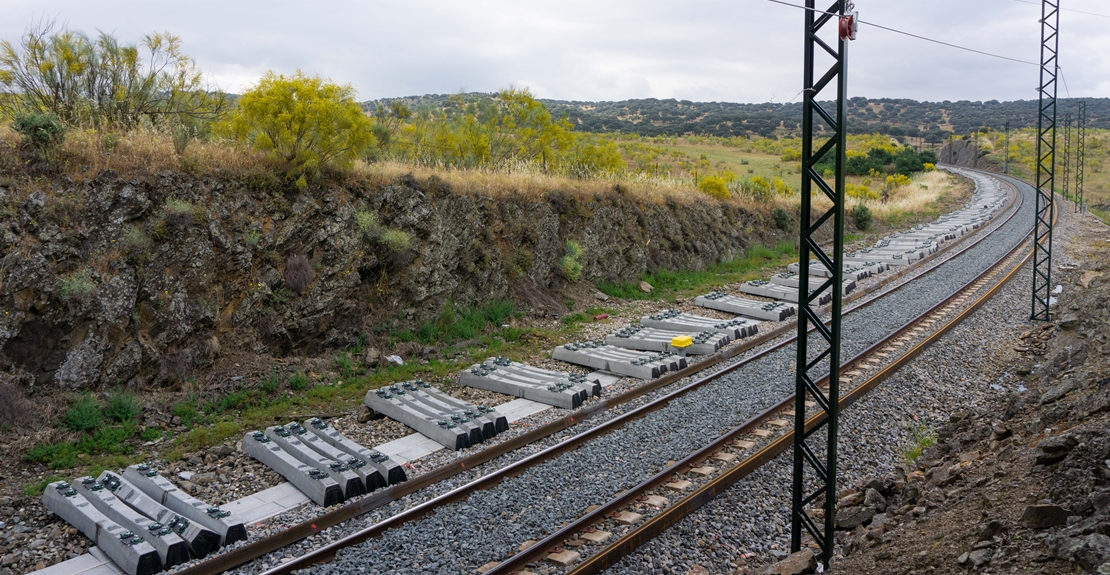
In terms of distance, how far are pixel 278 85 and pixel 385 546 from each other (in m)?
10.0

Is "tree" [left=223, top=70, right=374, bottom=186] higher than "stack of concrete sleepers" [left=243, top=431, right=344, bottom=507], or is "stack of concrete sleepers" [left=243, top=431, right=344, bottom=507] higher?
"tree" [left=223, top=70, right=374, bottom=186]

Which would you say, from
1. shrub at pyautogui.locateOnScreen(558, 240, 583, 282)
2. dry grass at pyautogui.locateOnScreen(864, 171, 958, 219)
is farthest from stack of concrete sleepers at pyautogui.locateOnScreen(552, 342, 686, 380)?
dry grass at pyautogui.locateOnScreen(864, 171, 958, 219)

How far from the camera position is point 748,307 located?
56.5ft

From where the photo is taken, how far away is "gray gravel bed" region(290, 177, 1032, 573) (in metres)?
6.47

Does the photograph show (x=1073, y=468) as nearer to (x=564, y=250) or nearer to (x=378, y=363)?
(x=378, y=363)

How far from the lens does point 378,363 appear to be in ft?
41.1

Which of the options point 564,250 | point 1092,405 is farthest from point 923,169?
point 1092,405

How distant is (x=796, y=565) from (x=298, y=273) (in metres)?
9.48

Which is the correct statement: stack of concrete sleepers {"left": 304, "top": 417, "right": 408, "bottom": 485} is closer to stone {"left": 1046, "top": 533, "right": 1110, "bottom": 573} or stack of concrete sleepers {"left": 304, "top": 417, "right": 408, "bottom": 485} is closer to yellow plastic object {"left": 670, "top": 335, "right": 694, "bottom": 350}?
stone {"left": 1046, "top": 533, "right": 1110, "bottom": 573}

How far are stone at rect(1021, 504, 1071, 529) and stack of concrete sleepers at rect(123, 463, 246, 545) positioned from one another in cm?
676

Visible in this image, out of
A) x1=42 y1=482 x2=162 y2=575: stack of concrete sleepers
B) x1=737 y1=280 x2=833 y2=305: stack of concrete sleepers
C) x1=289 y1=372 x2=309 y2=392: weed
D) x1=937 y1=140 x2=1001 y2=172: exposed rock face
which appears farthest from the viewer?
x1=937 y1=140 x2=1001 y2=172: exposed rock face

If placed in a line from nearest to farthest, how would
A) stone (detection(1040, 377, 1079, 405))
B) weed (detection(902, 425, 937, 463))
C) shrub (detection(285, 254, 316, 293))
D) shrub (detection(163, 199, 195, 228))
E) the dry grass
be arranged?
stone (detection(1040, 377, 1079, 405)), weed (detection(902, 425, 937, 463)), shrub (detection(163, 199, 195, 228)), shrub (detection(285, 254, 316, 293)), the dry grass

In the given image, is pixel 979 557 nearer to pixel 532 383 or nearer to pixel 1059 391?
pixel 1059 391

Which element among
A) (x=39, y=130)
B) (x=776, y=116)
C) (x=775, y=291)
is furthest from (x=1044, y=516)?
(x=776, y=116)
